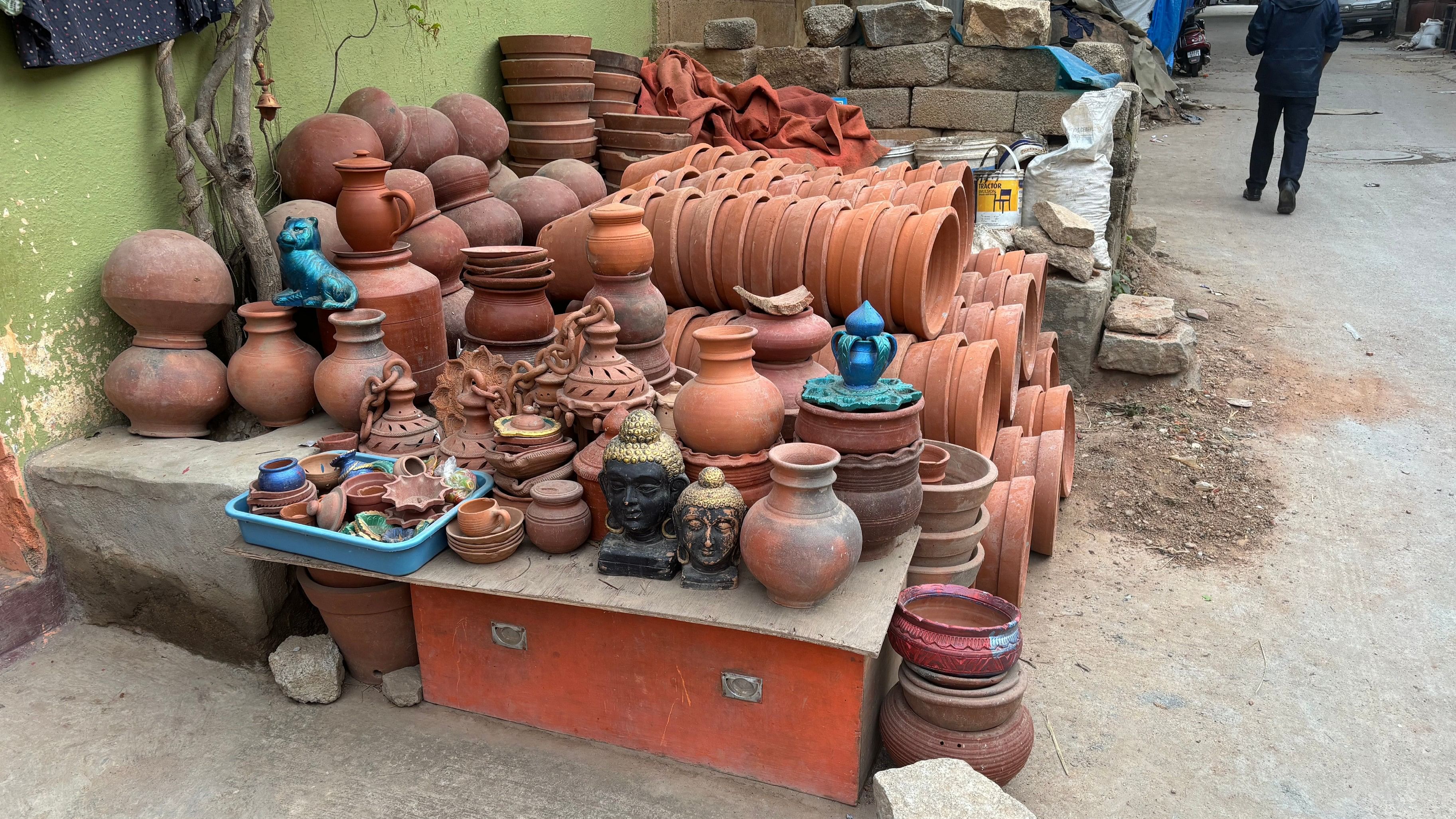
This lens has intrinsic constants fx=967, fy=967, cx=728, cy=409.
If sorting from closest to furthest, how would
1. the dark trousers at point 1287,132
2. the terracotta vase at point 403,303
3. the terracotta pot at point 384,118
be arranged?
the terracotta vase at point 403,303 → the terracotta pot at point 384,118 → the dark trousers at point 1287,132

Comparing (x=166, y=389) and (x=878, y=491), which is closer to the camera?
(x=878, y=491)

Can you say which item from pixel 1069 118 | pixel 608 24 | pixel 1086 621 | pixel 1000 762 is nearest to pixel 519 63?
pixel 608 24

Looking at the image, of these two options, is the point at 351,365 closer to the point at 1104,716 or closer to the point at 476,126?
the point at 476,126

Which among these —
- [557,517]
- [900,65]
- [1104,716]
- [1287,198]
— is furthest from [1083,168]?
[557,517]

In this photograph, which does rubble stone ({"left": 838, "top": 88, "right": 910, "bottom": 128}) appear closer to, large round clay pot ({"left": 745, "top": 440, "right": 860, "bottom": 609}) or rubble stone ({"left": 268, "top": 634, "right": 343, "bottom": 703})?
large round clay pot ({"left": 745, "top": 440, "right": 860, "bottom": 609})

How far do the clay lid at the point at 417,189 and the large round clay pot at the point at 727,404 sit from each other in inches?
69.0

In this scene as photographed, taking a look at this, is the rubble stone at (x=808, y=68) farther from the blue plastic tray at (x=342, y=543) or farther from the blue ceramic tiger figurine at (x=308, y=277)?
the blue plastic tray at (x=342, y=543)

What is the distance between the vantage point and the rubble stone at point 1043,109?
6844 mm

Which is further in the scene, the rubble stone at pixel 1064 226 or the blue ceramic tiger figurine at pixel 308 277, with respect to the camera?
the rubble stone at pixel 1064 226

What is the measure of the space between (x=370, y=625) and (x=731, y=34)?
19.9 ft

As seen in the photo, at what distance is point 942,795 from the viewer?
93.0 inches

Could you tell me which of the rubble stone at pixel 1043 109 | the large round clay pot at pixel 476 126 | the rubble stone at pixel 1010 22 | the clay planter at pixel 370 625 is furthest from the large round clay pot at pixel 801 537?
the rubble stone at pixel 1010 22

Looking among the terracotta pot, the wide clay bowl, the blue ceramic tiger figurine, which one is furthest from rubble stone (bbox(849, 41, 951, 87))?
the wide clay bowl

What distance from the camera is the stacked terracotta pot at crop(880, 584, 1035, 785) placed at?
2.57 meters
